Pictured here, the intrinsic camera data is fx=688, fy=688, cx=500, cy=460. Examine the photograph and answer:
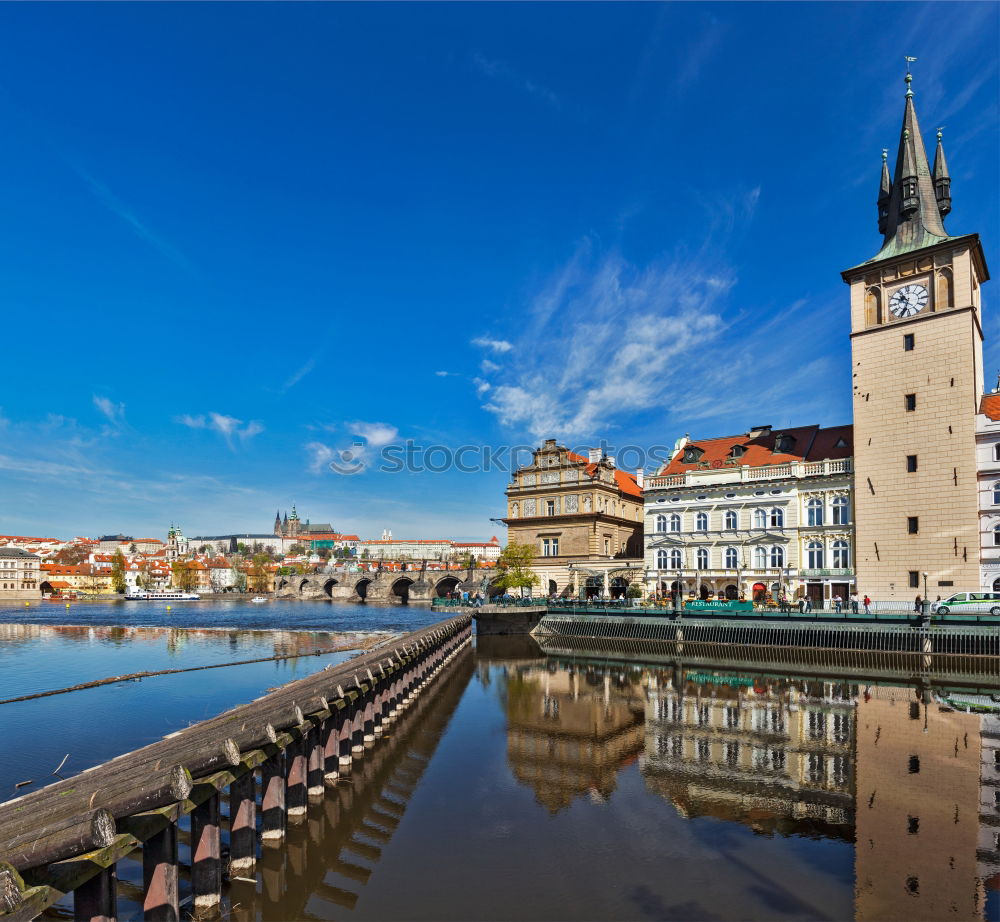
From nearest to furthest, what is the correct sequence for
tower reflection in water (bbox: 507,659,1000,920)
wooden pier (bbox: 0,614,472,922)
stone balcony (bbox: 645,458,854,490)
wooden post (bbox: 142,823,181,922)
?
1. wooden pier (bbox: 0,614,472,922)
2. wooden post (bbox: 142,823,181,922)
3. tower reflection in water (bbox: 507,659,1000,920)
4. stone balcony (bbox: 645,458,854,490)

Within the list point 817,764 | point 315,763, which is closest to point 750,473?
point 817,764

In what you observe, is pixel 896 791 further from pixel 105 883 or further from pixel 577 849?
pixel 105 883

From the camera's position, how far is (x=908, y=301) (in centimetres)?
4125

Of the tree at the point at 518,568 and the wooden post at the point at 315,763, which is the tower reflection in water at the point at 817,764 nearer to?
the wooden post at the point at 315,763

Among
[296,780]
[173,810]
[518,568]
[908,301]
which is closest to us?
[173,810]

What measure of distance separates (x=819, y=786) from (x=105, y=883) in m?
13.8

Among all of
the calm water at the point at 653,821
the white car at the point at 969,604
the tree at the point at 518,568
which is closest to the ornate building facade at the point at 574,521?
the tree at the point at 518,568

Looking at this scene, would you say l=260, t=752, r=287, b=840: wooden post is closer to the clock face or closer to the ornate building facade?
the clock face

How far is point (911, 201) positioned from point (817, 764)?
38595mm

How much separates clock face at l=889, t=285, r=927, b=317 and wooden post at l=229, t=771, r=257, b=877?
43.7 m

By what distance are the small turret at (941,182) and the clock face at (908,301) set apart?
575cm

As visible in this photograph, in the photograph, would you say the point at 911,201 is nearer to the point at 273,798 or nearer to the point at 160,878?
the point at 273,798

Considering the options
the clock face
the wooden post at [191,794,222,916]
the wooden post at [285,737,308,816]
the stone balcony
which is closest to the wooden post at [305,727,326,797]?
the wooden post at [285,737,308,816]

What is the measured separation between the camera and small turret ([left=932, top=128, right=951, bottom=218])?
139ft
